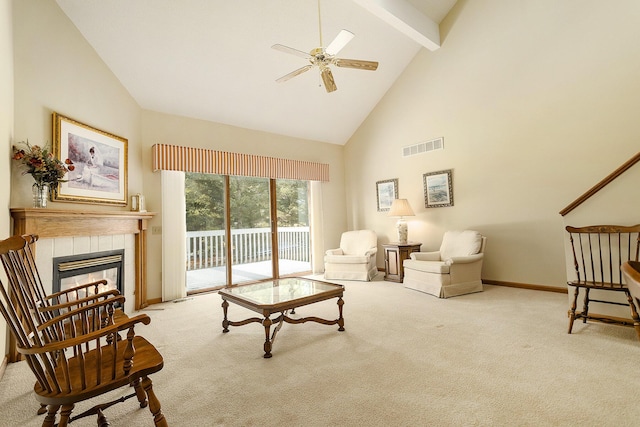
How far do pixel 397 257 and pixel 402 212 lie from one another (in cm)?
77

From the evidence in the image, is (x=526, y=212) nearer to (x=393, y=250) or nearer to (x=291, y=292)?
(x=393, y=250)

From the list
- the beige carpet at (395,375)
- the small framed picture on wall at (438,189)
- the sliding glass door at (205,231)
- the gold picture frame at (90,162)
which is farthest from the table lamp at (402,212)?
the gold picture frame at (90,162)

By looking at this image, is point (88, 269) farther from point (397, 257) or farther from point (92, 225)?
point (397, 257)

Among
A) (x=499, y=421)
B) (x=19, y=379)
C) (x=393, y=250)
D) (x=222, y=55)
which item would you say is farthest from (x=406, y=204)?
(x=19, y=379)

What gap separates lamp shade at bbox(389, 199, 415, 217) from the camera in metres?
5.25

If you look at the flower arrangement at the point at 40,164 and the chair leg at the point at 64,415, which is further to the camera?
the flower arrangement at the point at 40,164


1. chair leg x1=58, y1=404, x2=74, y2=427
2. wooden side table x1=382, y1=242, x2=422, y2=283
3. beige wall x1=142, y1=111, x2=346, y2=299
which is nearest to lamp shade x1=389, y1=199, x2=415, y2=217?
wooden side table x1=382, y1=242, x2=422, y2=283

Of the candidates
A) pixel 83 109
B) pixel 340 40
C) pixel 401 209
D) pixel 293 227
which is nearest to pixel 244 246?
pixel 293 227

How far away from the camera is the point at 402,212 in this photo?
5246 millimetres

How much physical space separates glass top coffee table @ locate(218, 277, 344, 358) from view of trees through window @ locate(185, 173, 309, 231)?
6.95ft

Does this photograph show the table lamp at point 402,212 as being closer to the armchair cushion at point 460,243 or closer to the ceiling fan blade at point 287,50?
the armchair cushion at point 460,243

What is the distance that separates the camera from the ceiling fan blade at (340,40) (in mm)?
2797

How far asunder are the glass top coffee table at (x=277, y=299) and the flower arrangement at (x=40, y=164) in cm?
187

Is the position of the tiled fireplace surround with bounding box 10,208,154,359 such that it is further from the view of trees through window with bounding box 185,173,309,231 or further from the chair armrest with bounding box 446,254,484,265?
the chair armrest with bounding box 446,254,484,265
